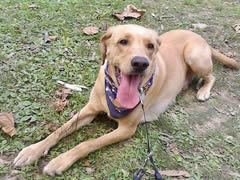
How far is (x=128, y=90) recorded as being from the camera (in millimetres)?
2736

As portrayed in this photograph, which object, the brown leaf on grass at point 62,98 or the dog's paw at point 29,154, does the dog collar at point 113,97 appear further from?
the dog's paw at point 29,154

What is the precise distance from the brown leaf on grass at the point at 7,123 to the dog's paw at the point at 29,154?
32cm

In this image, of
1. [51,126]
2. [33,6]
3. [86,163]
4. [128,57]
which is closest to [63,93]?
[51,126]

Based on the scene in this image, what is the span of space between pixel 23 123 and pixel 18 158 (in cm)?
54

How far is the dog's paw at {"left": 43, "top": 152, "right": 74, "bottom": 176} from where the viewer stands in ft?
8.05

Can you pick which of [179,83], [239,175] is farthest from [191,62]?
[239,175]

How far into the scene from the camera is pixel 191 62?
4.13 meters

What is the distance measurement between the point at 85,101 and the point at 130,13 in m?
3.02

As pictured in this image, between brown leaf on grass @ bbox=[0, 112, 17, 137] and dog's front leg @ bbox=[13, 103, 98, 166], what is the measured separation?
325 millimetres

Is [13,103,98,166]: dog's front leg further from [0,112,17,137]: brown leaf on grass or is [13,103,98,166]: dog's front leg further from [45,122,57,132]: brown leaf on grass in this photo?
[0,112,17,137]: brown leaf on grass

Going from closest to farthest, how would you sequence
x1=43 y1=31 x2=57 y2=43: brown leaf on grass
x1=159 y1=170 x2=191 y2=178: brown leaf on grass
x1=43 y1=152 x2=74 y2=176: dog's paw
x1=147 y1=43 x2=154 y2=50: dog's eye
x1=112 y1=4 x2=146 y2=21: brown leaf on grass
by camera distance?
x1=43 y1=152 x2=74 y2=176: dog's paw < x1=159 y1=170 x2=191 y2=178: brown leaf on grass < x1=147 y1=43 x2=154 y2=50: dog's eye < x1=43 y1=31 x2=57 y2=43: brown leaf on grass < x1=112 y1=4 x2=146 y2=21: brown leaf on grass

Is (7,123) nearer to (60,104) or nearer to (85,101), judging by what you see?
(60,104)

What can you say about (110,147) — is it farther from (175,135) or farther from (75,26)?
(75,26)

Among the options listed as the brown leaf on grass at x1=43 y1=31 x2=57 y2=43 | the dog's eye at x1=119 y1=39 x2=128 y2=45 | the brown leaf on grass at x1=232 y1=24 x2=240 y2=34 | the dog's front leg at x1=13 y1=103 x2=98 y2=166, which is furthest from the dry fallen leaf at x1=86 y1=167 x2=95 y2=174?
the brown leaf on grass at x1=232 y1=24 x2=240 y2=34
